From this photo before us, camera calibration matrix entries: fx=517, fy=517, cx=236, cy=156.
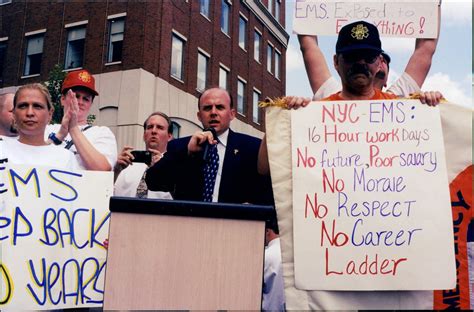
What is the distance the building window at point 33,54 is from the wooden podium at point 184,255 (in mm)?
15298

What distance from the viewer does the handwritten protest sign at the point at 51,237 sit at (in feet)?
6.81

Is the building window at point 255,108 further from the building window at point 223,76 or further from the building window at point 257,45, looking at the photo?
the building window at point 223,76

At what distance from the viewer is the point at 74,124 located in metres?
2.72

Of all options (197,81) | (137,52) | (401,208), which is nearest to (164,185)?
(401,208)

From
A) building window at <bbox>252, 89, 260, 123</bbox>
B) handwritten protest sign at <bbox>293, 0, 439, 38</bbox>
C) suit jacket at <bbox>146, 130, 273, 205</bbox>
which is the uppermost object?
building window at <bbox>252, 89, 260, 123</bbox>

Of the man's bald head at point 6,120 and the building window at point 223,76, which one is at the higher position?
the building window at point 223,76

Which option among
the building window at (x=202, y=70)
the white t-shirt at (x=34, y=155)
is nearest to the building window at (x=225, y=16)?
the building window at (x=202, y=70)

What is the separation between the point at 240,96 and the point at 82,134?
1659cm

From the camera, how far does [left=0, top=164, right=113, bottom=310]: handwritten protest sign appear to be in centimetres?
207

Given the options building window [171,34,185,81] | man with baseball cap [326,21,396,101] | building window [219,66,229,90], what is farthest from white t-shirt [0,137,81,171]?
building window [219,66,229,90]

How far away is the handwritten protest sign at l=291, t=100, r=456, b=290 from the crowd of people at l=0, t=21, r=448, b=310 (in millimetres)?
121

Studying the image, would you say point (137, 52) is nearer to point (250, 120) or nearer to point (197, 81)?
point (197, 81)

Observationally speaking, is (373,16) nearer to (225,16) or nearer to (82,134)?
(82,134)

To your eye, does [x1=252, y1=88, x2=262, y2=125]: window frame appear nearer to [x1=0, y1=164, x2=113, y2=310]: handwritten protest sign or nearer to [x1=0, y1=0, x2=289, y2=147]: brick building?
[x1=0, y1=0, x2=289, y2=147]: brick building
